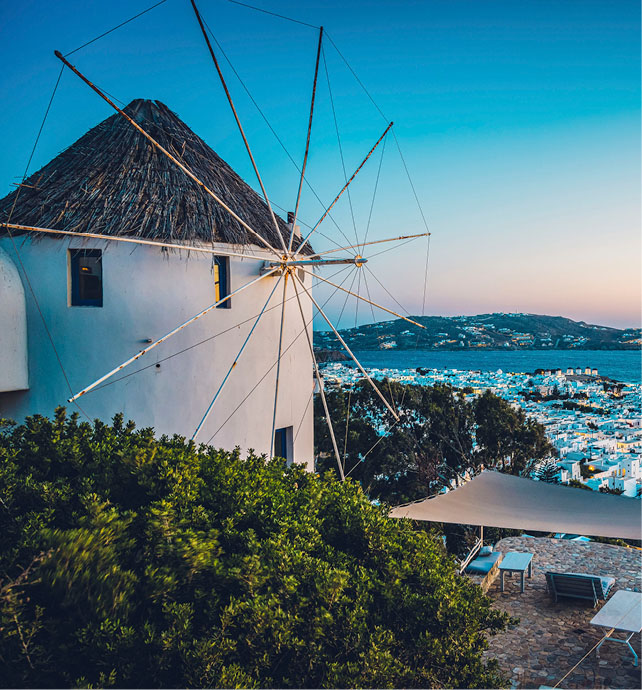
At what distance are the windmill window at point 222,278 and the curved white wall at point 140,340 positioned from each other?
95 millimetres

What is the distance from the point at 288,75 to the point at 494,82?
16.5 ft

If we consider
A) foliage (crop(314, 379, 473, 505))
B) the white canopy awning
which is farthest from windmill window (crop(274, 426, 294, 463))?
foliage (crop(314, 379, 473, 505))

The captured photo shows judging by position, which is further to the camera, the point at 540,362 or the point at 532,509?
the point at 540,362

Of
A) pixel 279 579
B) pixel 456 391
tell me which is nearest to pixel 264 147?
pixel 279 579

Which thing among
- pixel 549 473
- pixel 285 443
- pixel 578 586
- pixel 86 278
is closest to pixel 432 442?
pixel 549 473

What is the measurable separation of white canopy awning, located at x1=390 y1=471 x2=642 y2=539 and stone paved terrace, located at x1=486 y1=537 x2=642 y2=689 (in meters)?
1.40

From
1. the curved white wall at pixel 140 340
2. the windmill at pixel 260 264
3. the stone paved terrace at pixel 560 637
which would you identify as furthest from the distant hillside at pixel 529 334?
the curved white wall at pixel 140 340

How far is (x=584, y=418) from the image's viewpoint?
26.5m

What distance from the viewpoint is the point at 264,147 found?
10914mm

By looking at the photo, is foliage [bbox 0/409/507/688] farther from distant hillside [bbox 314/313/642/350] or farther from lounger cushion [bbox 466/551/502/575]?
distant hillside [bbox 314/313/642/350]

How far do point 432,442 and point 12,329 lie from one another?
1508 centimetres

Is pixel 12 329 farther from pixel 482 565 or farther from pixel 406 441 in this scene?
pixel 406 441

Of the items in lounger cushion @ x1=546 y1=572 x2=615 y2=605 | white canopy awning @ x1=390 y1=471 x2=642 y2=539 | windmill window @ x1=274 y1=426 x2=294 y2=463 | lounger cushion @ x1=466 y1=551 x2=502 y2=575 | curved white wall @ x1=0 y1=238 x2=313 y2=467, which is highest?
curved white wall @ x1=0 y1=238 x2=313 y2=467

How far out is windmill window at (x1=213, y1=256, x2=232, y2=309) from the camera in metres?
9.38
